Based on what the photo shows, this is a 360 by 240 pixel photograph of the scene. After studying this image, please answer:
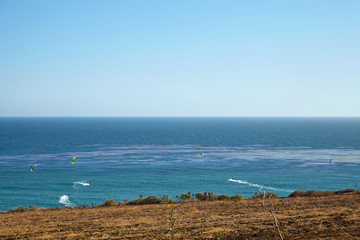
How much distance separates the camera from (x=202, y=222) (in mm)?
17875

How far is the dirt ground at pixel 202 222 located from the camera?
50.3 feet

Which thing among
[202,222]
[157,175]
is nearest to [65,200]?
[157,175]

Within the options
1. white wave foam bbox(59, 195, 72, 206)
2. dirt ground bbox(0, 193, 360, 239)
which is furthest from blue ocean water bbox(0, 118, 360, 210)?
dirt ground bbox(0, 193, 360, 239)

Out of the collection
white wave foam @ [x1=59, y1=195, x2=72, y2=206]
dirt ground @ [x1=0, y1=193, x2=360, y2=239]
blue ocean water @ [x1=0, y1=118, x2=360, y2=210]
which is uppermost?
dirt ground @ [x1=0, y1=193, x2=360, y2=239]

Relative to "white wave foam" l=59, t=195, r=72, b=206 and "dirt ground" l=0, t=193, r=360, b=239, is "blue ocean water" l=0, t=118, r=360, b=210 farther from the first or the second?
"dirt ground" l=0, t=193, r=360, b=239

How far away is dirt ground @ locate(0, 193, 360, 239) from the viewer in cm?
1532

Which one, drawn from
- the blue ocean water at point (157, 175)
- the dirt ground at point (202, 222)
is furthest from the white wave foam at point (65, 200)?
the dirt ground at point (202, 222)

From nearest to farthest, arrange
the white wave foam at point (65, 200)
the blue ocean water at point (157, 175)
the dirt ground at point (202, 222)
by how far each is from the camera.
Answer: the dirt ground at point (202, 222)
the white wave foam at point (65, 200)
the blue ocean water at point (157, 175)

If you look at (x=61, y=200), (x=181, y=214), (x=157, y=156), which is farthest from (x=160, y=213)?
(x=157, y=156)

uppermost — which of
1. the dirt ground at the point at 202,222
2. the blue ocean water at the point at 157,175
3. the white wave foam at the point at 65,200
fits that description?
the dirt ground at the point at 202,222

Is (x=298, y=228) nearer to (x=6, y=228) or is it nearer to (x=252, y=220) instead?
(x=252, y=220)

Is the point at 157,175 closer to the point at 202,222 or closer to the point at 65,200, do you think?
the point at 65,200

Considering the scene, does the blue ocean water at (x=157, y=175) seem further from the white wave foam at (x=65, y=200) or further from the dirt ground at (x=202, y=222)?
Answer: the dirt ground at (x=202, y=222)

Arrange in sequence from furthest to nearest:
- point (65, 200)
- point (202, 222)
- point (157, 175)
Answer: point (157, 175) → point (65, 200) → point (202, 222)
